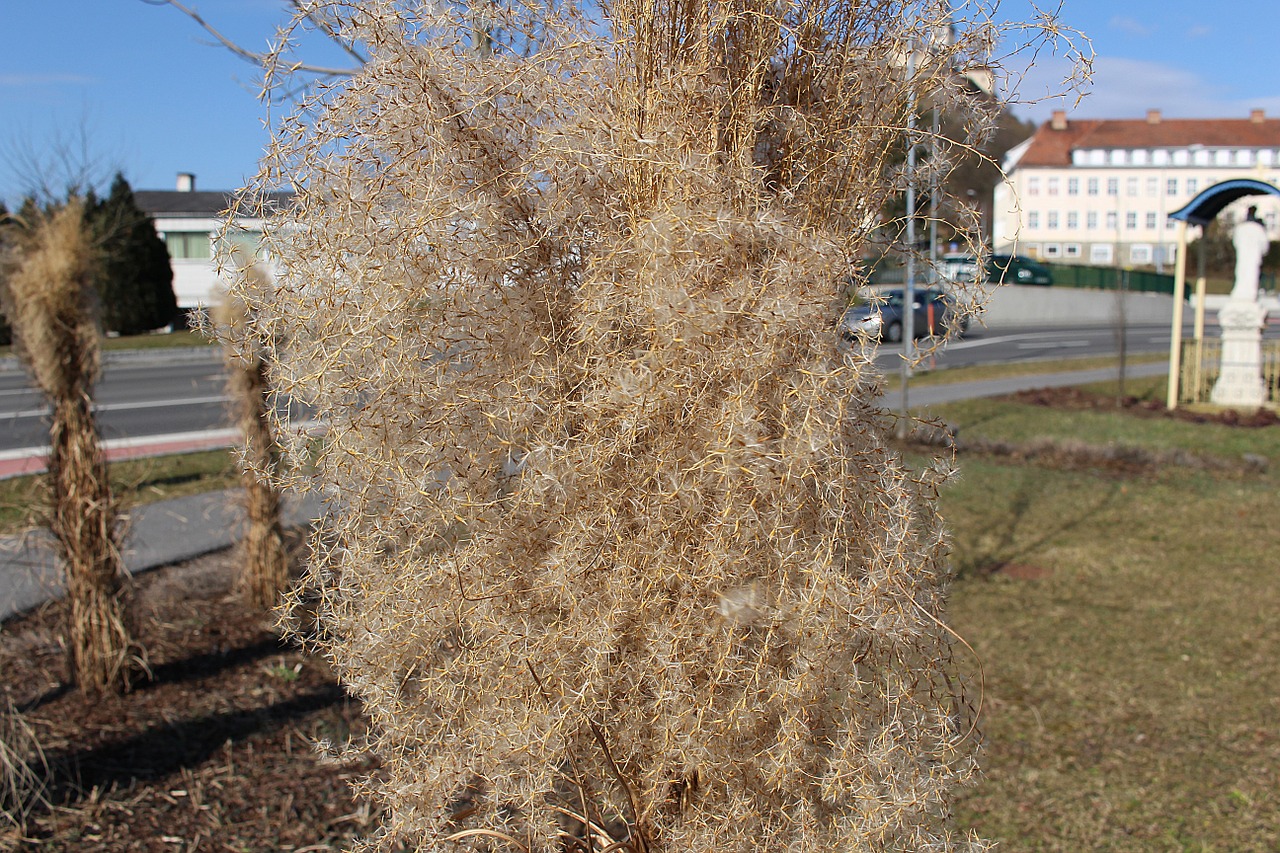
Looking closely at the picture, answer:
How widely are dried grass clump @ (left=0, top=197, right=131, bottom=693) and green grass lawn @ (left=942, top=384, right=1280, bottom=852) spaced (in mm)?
3718

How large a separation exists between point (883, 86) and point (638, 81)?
0.35m

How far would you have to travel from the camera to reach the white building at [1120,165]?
60594 millimetres

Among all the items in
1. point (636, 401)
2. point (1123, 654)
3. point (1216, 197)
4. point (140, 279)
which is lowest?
point (1123, 654)

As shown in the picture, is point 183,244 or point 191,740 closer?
point 191,740

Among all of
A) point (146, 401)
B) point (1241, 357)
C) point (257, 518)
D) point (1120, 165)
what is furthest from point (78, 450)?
point (1120, 165)

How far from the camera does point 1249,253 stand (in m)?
12.1

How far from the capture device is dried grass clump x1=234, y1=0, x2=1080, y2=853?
1.28m

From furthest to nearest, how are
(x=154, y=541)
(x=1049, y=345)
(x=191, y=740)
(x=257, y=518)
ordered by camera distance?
(x=1049, y=345), (x=154, y=541), (x=257, y=518), (x=191, y=740)

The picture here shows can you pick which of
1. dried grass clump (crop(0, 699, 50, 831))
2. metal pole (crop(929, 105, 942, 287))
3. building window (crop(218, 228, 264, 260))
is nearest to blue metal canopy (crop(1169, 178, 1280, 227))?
metal pole (crop(929, 105, 942, 287))

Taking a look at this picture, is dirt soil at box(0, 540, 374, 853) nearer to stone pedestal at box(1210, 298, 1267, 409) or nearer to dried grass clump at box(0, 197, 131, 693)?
dried grass clump at box(0, 197, 131, 693)

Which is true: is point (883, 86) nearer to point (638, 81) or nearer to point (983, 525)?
point (638, 81)

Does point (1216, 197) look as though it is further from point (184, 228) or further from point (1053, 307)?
point (184, 228)

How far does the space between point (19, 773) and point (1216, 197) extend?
13.9 metres

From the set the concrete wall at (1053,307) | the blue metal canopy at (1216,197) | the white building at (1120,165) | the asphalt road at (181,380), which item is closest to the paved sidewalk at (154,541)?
the asphalt road at (181,380)
